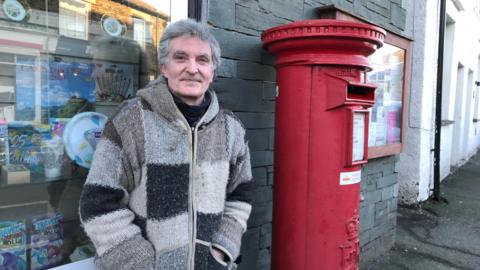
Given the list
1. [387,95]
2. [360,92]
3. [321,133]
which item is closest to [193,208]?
[321,133]

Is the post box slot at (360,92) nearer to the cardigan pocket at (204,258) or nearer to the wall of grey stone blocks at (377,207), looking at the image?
the cardigan pocket at (204,258)

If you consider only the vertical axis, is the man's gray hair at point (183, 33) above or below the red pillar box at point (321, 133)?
above

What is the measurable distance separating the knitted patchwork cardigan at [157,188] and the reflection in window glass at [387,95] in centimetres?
218

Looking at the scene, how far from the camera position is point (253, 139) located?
2500 mm

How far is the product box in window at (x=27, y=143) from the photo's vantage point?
181cm

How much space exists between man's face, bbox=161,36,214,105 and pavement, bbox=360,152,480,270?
9.15 ft

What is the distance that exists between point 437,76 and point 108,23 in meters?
5.53

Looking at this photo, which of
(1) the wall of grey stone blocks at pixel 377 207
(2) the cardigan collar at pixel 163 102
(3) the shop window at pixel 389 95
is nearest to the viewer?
(2) the cardigan collar at pixel 163 102

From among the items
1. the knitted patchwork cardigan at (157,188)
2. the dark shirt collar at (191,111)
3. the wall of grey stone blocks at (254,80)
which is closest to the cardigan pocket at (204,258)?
the knitted patchwork cardigan at (157,188)

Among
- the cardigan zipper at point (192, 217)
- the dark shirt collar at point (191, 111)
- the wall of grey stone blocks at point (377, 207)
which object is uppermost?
the dark shirt collar at point (191, 111)

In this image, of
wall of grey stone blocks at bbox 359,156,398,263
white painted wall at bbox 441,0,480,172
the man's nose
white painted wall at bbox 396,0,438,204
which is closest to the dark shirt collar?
the man's nose

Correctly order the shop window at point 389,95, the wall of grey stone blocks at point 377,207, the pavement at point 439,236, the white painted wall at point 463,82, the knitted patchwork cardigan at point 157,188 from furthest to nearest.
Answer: the white painted wall at point 463,82 < the pavement at point 439,236 < the wall of grey stone blocks at point 377,207 < the shop window at point 389,95 < the knitted patchwork cardigan at point 157,188

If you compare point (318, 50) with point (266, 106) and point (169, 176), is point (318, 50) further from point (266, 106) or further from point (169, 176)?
point (169, 176)

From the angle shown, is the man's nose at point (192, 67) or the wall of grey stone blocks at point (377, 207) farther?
the wall of grey stone blocks at point (377, 207)
